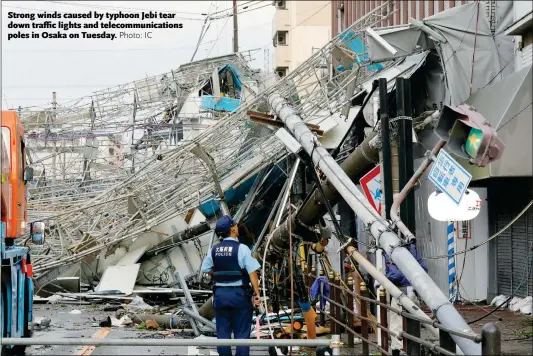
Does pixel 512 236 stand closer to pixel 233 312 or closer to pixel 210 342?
pixel 233 312

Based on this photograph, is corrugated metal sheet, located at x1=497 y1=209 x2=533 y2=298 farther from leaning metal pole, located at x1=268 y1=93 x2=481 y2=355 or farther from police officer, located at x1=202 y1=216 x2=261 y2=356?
police officer, located at x1=202 y1=216 x2=261 y2=356

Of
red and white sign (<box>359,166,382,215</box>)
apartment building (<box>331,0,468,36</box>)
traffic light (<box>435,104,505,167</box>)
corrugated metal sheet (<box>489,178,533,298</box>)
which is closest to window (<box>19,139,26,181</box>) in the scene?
red and white sign (<box>359,166,382,215</box>)

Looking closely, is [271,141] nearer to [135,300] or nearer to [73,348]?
[135,300]

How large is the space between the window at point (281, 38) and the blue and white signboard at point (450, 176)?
59.5 m

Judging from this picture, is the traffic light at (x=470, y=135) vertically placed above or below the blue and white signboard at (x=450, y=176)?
above

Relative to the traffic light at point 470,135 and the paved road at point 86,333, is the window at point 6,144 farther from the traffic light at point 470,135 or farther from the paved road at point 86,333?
the traffic light at point 470,135

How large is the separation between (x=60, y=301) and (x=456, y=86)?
11182 millimetres

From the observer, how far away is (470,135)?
6.30m

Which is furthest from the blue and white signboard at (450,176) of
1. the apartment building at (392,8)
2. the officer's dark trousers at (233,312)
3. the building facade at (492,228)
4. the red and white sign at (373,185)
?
the apartment building at (392,8)

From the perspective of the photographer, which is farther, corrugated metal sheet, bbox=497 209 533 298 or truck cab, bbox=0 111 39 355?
corrugated metal sheet, bbox=497 209 533 298

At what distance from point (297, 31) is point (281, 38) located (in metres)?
4.32

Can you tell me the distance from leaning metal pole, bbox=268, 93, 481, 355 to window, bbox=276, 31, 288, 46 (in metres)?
53.1

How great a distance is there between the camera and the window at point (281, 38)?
216 ft

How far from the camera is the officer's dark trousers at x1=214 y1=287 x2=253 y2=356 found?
959 cm
